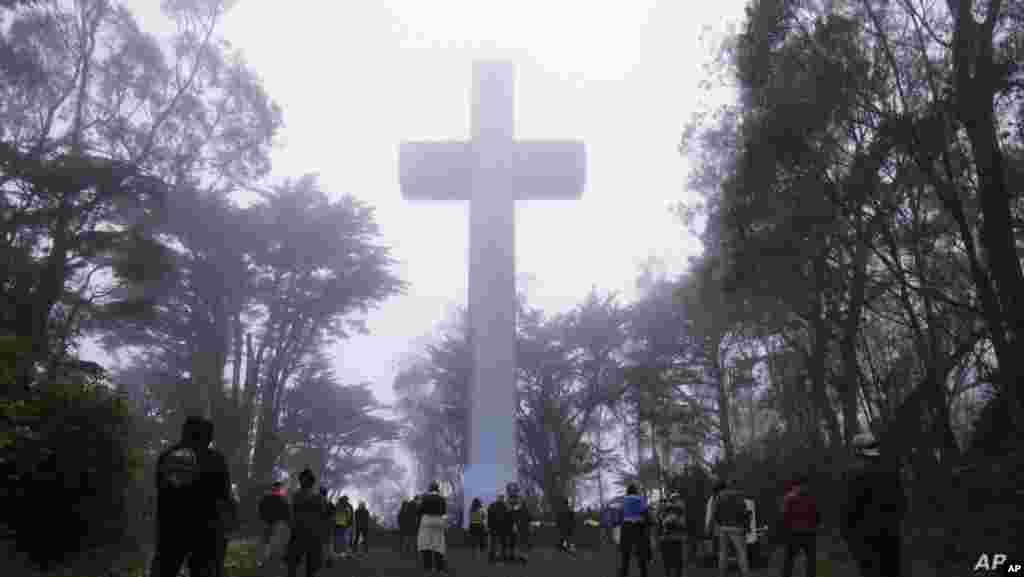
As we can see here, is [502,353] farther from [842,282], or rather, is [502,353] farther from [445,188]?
[842,282]

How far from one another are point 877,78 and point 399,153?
926 cm

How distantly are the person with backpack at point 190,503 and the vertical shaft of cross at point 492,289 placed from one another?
11.3 metres

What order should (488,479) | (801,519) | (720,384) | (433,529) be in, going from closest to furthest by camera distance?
(801,519) → (433,529) → (488,479) → (720,384)

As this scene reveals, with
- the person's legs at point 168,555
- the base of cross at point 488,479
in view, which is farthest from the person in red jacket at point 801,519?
the base of cross at point 488,479

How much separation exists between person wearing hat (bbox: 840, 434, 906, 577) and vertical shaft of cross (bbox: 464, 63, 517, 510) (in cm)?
1126

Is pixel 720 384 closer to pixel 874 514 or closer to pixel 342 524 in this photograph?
pixel 342 524

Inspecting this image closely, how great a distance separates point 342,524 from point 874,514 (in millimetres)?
11969

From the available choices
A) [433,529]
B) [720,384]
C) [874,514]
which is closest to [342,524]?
[433,529]

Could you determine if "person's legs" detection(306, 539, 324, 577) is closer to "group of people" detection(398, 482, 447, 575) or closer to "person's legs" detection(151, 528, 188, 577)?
"group of people" detection(398, 482, 447, 575)

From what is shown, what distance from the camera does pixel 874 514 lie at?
6.05 metres

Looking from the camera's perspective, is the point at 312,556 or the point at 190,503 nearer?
the point at 190,503

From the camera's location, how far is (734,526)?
426 inches

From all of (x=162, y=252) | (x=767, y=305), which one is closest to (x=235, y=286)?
(x=162, y=252)

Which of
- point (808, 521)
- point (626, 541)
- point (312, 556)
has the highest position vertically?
point (808, 521)
